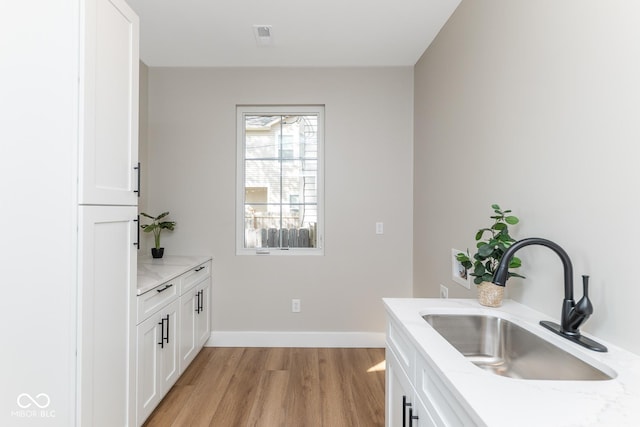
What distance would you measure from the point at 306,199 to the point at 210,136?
108 cm

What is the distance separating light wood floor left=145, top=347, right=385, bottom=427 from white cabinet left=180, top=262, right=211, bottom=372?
164 millimetres

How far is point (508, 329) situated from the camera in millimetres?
1214

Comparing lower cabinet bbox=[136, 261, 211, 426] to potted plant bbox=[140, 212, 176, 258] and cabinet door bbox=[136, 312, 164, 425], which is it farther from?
potted plant bbox=[140, 212, 176, 258]

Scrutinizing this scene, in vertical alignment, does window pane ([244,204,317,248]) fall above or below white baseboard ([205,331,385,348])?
above

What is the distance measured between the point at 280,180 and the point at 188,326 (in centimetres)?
149

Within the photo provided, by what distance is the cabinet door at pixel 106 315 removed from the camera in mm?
1266

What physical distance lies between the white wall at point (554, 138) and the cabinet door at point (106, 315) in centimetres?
184

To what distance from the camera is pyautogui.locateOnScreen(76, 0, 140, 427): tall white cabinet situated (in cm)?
126

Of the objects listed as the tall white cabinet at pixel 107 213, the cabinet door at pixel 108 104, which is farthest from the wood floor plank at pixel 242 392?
the cabinet door at pixel 108 104

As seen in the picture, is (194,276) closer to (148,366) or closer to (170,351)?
(170,351)

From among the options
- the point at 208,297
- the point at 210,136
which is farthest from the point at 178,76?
the point at 208,297

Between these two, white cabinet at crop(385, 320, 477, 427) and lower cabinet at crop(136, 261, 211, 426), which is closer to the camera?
white cabinet at crop(385, 320, 477, 427)

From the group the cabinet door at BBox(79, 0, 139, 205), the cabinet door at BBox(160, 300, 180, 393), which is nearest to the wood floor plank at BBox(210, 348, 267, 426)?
the cabinet door at BBox(160, 300, 180, 393)

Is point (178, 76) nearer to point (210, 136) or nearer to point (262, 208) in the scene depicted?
point (210, 136)
